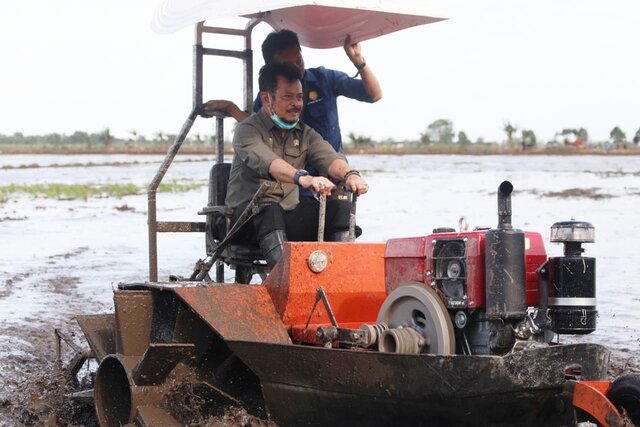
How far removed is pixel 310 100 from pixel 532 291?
10.1ft

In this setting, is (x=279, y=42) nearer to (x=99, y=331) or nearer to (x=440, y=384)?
(x=99, y=331)

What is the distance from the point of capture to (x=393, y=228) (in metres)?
16.6

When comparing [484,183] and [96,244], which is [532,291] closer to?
[96,244]

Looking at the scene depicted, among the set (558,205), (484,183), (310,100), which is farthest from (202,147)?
(310,100)

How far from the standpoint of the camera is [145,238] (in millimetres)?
16500

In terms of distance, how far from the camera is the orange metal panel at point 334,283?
524cm

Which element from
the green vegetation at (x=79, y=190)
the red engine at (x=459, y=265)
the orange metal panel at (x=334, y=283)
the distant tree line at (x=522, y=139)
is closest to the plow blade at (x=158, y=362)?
the orange metal panel at (x=334, y=283)

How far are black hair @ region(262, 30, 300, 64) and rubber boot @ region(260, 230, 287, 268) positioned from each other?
156cm

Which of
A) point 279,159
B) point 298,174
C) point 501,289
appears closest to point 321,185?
point 298,174

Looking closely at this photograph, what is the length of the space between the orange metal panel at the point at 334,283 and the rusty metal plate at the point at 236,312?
11cm

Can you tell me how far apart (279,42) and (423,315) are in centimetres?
288

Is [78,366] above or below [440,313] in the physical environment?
below

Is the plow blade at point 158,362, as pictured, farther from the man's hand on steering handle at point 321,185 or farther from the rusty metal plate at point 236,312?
the man's hand on steering handle at point 321,185

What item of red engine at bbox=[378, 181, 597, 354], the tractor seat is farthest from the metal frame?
red engine at bbox=[378, 181, 597, 354]
